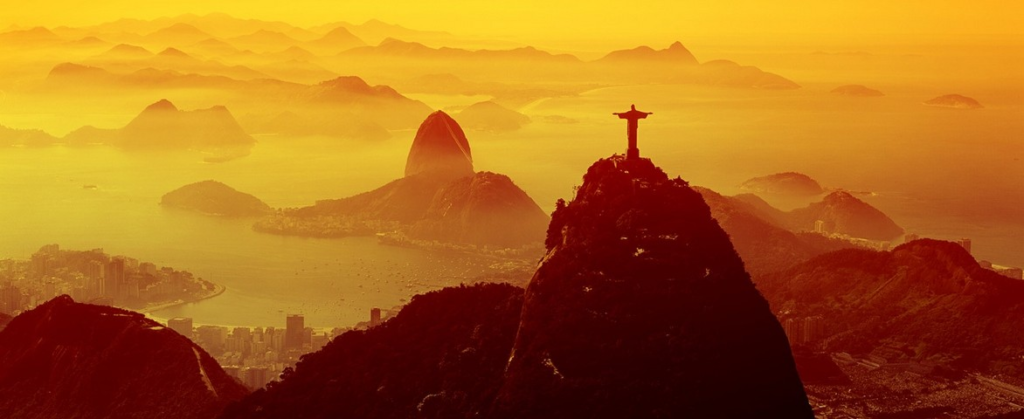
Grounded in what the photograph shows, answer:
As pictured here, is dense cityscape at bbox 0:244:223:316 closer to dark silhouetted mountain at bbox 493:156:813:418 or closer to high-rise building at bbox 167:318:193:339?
high-rise building at bbox 167:318:193:339

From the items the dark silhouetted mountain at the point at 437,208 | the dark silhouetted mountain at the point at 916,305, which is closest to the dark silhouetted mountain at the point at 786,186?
the dark silhouetted mountain at the point at 437,208

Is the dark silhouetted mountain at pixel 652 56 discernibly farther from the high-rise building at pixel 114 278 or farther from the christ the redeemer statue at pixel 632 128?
the christ the redeemer statue at pixel 632 128

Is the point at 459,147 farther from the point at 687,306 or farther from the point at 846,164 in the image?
the point at 687,306

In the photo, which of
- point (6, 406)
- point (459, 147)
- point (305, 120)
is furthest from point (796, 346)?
point (305, 120)

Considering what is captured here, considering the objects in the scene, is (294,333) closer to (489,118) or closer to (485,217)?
(485,217)

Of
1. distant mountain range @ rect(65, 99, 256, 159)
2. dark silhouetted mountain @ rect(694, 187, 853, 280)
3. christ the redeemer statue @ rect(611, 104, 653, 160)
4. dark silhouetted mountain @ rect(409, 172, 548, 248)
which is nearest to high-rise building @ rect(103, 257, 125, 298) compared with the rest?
dark silhouetted mountain @ rect(409, 172, 548, 248)

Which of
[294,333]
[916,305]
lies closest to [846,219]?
[916,305]
